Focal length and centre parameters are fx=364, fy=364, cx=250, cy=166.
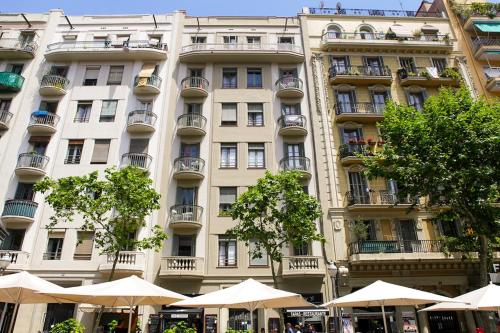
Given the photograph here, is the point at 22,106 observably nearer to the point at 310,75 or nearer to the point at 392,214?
the point at 310,75

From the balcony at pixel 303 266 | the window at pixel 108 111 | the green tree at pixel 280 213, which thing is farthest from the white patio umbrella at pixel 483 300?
the window at pixel 108 111

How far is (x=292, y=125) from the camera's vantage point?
23.7 meters

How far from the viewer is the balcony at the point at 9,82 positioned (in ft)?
80.5

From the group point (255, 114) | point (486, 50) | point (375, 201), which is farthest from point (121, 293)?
point (486, 50)

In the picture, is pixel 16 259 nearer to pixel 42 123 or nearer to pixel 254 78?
pixel 42 123

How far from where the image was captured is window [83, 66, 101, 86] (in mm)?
25984

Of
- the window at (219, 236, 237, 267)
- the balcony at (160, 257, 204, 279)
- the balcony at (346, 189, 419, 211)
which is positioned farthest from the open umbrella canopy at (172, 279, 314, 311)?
the balcony at (346, 189, 419, 211)

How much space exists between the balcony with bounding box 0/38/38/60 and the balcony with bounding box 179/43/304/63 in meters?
Answer: 10.8

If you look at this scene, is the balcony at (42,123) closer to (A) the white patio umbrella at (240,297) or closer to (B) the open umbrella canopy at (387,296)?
(A) the white patio umbrella at (240,297)

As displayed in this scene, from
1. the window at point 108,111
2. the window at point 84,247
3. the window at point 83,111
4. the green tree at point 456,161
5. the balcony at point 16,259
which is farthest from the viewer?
the window at point 83,111

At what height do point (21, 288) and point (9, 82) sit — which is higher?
point (9, 82)

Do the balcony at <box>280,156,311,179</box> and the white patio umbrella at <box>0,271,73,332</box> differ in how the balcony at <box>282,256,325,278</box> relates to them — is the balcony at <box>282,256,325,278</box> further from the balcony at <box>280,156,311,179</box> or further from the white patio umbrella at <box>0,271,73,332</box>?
the white patio umbrella at <box>0,271,73,332</box>

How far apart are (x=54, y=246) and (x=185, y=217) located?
296 inches

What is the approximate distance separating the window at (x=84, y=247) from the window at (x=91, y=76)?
11.1m
